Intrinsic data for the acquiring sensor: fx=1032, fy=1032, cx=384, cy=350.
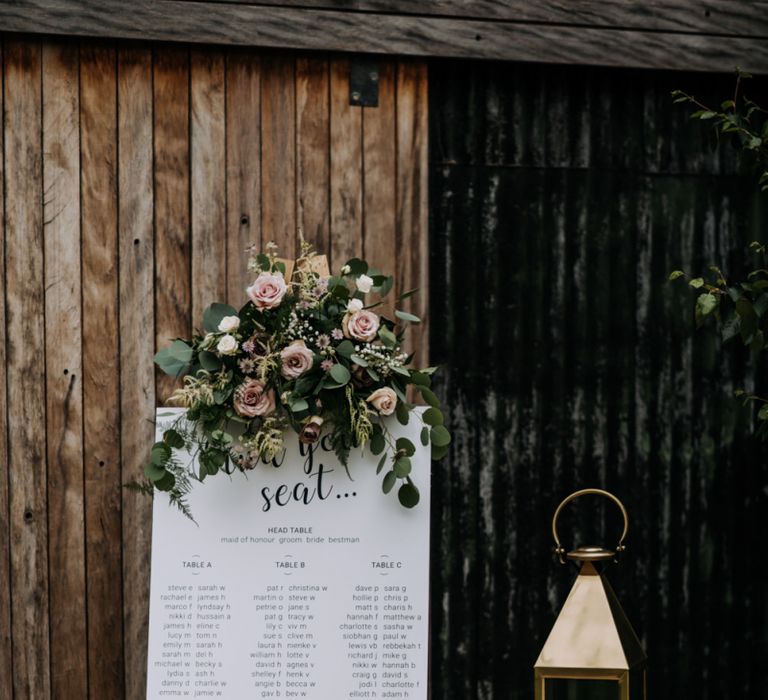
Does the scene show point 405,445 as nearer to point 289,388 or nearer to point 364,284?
point 289,388

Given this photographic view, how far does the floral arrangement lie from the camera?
2.78 metres

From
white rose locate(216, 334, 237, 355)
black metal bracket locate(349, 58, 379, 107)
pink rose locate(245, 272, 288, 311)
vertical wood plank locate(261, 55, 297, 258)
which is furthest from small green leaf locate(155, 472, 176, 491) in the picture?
black metal bracket locate(349, 58, 379, 107)

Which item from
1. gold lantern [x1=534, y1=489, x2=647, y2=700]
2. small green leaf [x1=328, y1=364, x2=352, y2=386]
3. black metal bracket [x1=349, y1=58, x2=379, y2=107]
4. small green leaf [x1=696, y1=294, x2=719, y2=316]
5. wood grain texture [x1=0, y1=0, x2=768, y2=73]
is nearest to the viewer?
gold lantern [x1=534, y1=489, x2=647, y2=700]

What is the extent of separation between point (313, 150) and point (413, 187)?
360 mm

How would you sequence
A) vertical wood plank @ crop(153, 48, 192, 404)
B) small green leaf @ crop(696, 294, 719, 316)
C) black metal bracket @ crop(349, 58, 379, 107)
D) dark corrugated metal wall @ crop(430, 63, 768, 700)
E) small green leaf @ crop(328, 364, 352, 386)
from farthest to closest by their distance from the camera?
1. dark corrugated metal wall @ crop(430, 63, 768, 700)
2. black metal bracket @ crop(349, 58, 379, 107)
3. vertical wood plank @ crop(153, 48, 192, 404)
4. small green leaf @ crop(696, 294, 719, 316)
5. small green leaf @ crop(328, 364, 352, 386)

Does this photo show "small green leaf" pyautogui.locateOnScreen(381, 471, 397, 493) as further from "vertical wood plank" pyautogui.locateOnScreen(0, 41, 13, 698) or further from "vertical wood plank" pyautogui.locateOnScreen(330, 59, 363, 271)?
"vertical wood plank" pyautogui.locateOnScreen(0, 41, 13, 698)

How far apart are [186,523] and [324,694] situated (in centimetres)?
60

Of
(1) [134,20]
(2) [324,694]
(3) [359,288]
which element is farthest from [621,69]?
(2) [324,694]

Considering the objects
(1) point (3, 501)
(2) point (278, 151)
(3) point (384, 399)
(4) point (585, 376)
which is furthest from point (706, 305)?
(1) point (3, 501)

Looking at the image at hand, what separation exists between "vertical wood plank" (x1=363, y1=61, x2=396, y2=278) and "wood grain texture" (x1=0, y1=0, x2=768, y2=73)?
0.52 feet

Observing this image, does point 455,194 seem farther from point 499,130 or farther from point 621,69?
point 621,69

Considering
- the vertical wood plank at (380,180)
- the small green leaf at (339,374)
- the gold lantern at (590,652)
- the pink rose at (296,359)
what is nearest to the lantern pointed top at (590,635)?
the gold lantern at (590,652)

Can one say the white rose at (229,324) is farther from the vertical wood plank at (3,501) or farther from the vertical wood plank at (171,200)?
the vertical wood plank at (3,501)

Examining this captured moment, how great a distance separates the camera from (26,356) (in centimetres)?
331
